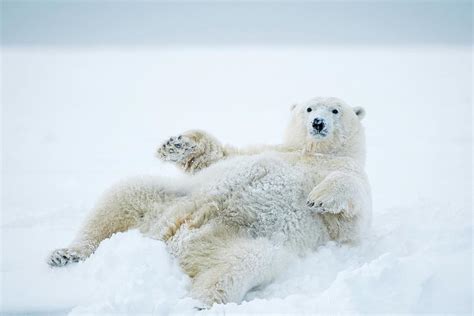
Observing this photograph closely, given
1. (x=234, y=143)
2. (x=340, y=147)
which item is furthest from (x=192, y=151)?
(x=234, y=143)

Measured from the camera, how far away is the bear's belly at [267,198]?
3.41m

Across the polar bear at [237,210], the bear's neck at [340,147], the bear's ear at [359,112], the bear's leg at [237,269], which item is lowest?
the bear's leg at [237,269]

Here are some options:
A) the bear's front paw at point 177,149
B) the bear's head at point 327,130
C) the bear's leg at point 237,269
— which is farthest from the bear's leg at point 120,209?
the bear's head at point 327,130

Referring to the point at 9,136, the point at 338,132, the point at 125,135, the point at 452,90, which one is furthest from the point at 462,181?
the point at 452,90

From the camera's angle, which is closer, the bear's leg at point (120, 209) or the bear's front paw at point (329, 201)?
the bear's front paw at point (329, 201)

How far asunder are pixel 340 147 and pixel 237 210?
1165 millimetres

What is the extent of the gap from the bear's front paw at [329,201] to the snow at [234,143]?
0.32 meters

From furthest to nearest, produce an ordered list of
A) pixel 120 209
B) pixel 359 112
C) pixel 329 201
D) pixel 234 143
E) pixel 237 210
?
pixel 234 143 < pixel 359 112 < pixel 120 209 < pixel 237 210 < pixel 329 201

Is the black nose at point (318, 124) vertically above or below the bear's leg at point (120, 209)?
above

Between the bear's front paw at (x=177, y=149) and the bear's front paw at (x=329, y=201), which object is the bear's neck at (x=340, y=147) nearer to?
the bear's front paw at (x=329, y=201)

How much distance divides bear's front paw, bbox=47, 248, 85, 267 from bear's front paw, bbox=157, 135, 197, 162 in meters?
0.95

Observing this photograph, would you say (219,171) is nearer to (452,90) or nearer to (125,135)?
(125,135)

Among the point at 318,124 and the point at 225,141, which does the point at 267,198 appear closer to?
the point at 318,124

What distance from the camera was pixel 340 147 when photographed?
4176 millimetres
